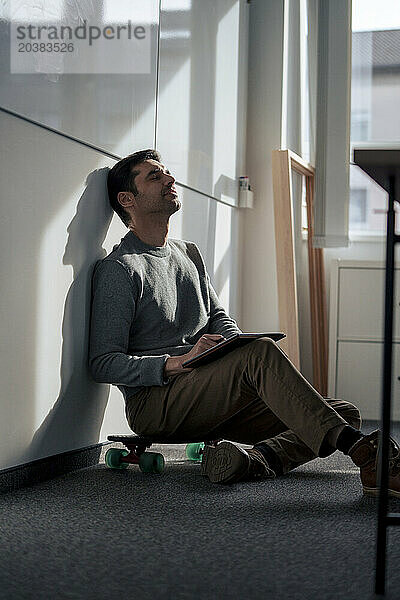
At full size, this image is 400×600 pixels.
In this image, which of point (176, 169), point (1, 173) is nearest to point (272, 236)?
point (176, 169)

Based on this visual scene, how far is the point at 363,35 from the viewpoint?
4.87m

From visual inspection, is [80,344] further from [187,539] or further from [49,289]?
[187,539]

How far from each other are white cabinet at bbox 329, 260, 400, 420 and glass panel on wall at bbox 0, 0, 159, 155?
5.38 ft

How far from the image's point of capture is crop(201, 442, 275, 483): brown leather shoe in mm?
2557

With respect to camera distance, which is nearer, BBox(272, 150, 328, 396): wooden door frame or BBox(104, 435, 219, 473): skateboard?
BBox(104, 435, 219, 473): skateboard

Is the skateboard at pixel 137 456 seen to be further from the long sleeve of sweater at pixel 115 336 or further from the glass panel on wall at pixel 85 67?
the glass panel on wall at pixel 85 67

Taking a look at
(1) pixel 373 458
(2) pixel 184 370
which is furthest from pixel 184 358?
(1) pixel 373 458

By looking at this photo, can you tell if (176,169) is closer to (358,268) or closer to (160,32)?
(160,32)

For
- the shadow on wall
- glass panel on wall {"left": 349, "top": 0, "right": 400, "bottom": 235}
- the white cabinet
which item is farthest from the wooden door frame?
the shadow on wall

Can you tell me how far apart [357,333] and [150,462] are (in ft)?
6.59

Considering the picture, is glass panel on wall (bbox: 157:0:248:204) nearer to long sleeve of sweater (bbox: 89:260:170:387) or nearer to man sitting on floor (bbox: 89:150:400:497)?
man sitting on floor (bbox: 89:150:400:497)

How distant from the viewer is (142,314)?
285 cm

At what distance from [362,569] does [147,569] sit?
41 cm

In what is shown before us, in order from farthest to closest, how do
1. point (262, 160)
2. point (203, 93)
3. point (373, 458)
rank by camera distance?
point (262, 160)
point (203, 93)
point (373, 458)
